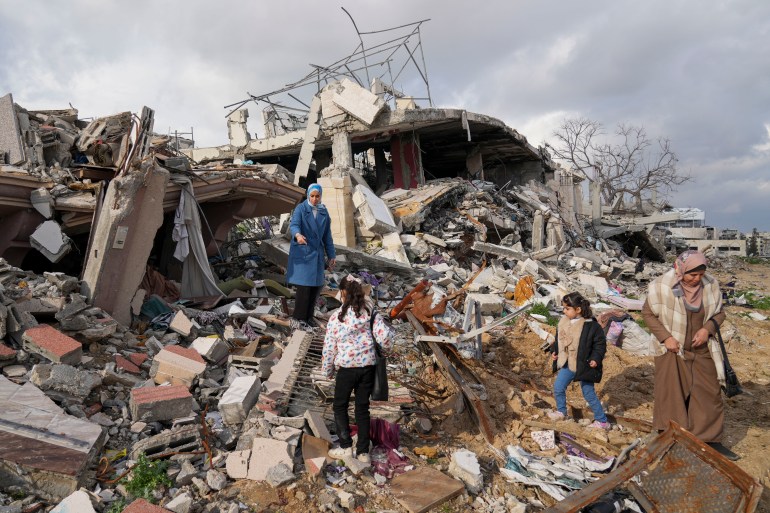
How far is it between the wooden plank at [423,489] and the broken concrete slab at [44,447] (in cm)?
182

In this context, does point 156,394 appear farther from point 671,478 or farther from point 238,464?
point 671,478

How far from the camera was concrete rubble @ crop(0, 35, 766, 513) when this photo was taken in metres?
2.96

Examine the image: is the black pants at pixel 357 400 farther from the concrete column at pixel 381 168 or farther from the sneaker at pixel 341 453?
the concrete column at pixel 381 168

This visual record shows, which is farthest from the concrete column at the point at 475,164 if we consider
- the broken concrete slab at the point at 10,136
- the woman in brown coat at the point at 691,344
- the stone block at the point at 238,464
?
the stone block at the point at 238,464

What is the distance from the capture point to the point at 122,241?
4.96m

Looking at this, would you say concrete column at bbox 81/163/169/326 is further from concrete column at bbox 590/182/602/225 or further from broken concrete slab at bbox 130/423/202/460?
concrete column at bbox 590/182/602/225

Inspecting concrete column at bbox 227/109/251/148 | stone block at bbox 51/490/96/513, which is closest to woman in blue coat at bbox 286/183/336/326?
stone block at bbox 51/490/96/513

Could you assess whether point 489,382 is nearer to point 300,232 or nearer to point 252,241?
point 300,232

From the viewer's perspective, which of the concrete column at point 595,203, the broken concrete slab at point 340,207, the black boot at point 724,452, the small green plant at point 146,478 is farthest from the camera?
the concrete column at point 595,203

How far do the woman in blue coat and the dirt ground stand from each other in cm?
160

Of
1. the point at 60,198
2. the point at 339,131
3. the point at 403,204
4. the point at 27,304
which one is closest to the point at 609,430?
the point at 27,304

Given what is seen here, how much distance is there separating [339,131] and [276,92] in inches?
101

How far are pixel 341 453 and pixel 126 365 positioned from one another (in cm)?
211

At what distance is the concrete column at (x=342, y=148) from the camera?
12.1 meters
